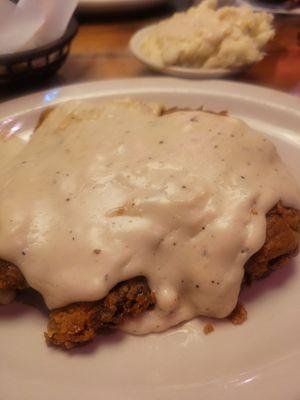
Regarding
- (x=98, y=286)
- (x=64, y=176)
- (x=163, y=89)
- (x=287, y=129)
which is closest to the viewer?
(x=98, y=286)

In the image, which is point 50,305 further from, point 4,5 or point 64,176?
point 4,5

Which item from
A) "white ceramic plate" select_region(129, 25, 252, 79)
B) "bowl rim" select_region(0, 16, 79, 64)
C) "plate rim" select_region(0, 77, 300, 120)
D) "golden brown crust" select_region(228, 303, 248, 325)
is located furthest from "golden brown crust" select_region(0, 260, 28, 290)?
"white ceramic plate" select_region(129, 25, 252, 79)

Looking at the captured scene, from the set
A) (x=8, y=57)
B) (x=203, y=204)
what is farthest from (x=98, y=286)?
(x=8, y=57)

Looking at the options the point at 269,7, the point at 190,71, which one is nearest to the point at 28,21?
Result: the point at 190,71

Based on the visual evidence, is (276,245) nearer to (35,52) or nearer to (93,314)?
(93,314)

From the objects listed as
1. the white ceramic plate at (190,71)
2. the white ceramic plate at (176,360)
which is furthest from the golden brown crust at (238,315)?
the white ceramic plate at (190,71)
